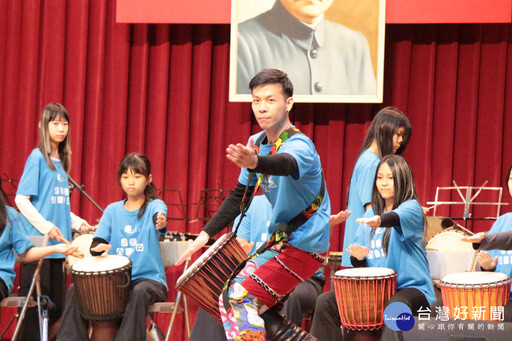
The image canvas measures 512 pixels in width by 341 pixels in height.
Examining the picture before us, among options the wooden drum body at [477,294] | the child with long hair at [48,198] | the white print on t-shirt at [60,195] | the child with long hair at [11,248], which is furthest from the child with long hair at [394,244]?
the white print on t-shirt at [60,195]

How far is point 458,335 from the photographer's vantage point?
3203mm

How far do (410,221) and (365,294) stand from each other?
48 centimetres

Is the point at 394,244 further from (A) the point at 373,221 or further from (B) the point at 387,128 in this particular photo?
(B) the point at 387,128

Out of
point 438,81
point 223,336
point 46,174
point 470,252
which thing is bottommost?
point 223,336

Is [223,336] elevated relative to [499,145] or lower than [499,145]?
lower

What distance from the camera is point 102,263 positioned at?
4.46m

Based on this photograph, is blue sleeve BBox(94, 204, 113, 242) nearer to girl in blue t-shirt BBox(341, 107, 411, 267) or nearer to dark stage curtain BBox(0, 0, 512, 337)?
dark stage curtain BBox(0, 0, 512, 337)

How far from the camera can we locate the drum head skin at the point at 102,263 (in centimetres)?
440

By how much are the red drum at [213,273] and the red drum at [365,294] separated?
32.7 inches

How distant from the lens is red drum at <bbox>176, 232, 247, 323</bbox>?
3.18m

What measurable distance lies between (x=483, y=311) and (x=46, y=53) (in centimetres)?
498

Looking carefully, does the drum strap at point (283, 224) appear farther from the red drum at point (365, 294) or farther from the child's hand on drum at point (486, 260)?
the child's hand on drum at point (486, 260)

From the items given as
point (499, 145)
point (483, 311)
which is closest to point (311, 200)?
point (483, 311)

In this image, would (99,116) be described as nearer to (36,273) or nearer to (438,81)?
(36,273)
